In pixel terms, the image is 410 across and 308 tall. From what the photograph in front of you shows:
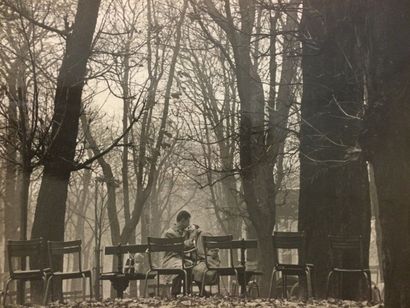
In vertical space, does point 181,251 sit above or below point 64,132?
below

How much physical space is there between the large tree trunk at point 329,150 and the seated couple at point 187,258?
2.26m

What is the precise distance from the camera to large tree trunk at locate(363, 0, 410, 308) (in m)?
6.44

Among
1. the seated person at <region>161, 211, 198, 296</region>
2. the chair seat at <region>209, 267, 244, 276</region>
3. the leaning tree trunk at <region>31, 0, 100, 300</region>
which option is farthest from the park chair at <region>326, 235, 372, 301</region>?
the leaning tree trunk at <region>31, 0, 100, 300</region>

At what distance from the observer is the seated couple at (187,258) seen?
12.2 meters

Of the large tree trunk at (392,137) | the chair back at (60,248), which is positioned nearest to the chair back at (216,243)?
the chair back at (60,248)

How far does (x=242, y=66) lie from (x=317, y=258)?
4.41m

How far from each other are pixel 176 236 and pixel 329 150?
3.76 meters

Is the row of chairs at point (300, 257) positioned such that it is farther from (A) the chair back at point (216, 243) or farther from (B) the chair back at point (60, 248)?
(B) the chair back at point (60, 248)

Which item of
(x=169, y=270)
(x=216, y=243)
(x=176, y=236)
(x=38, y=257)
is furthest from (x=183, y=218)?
(x=38, y=257)

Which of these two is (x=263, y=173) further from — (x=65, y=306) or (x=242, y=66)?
(x=65, y=306)

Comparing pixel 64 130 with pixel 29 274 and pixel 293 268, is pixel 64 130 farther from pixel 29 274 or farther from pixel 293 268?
pixel 293 268

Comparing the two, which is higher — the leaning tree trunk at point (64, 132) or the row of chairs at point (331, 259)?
the leaning tree trunk at point (64, 132)

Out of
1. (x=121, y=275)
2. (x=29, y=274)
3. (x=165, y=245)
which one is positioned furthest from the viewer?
(x=121, y=275)

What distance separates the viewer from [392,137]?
21.7ft
